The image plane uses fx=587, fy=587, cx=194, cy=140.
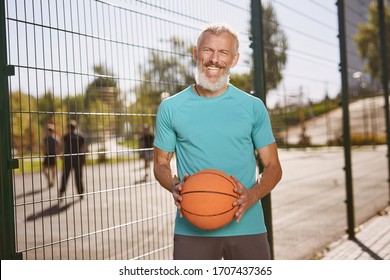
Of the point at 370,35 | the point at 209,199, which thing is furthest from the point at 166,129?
the point at 370,35

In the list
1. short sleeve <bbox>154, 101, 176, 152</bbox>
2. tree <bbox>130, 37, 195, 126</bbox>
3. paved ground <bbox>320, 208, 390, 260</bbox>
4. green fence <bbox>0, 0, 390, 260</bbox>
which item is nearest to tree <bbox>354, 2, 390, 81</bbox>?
paved ground <bbox>320, 208, 390, 260</bbox>

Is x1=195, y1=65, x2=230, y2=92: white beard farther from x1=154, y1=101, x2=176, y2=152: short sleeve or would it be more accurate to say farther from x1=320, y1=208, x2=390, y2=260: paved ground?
x1=320, y1=208, x2=390, y2=260: paved ground

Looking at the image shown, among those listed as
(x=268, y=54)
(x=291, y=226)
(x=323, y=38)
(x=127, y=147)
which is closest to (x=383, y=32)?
(x=323, y=38)

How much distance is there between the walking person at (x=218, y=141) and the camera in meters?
3.18

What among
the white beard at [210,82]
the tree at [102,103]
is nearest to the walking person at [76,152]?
the tree at [102,103]

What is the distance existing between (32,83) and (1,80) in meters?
0.20

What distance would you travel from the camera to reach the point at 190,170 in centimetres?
326

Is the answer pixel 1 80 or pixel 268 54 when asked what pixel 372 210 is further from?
pixel 1 80

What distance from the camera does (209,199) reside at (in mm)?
2994

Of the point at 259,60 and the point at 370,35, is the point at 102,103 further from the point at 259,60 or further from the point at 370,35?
the point at 370,35

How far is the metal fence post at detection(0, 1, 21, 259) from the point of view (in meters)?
3.47

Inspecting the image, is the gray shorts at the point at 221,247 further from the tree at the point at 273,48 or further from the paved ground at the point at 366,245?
the paved ground at the point at 366,245

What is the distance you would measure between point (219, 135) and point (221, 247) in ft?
2.03

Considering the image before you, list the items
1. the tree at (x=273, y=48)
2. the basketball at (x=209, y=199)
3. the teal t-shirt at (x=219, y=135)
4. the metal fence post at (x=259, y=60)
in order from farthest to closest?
the tree at (x=273, y=48) < the metal fence post at (x=259, y=60) < the teal t-shirt at (x=219, y=135) < the basketball at (x=209, y=199)
